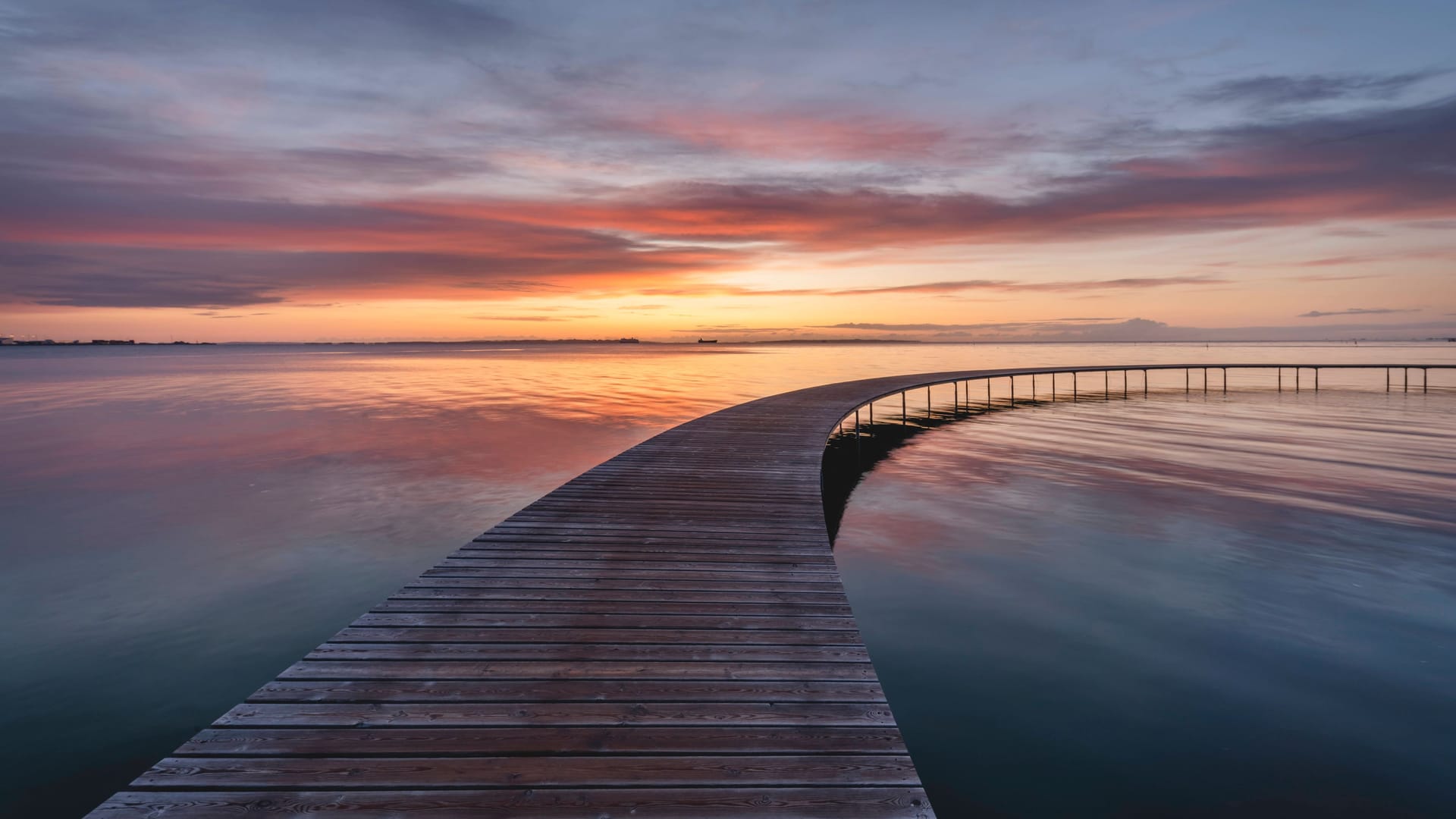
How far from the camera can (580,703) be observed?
11.1ft

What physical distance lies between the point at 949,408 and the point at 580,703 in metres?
29.1

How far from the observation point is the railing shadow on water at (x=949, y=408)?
15359 millimetres

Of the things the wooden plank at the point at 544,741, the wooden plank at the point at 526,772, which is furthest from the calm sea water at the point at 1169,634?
the wooden plank at the point at 526,772

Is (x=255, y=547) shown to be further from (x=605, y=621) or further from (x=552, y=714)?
(x=552, y=714)

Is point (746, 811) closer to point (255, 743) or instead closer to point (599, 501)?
point (255, 743)

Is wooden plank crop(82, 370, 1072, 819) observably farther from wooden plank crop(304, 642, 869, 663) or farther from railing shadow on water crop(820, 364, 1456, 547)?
railing shadow on water crop(820, 364, 1456, 547)

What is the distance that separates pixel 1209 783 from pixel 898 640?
108 inches

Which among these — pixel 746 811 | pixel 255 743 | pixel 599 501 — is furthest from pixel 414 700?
pixel 599 501

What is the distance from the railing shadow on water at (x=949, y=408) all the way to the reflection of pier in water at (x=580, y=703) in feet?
15.7

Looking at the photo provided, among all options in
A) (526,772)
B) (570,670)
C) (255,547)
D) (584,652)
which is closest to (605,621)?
(584,652)

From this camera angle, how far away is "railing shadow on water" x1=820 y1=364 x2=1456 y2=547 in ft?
50.4

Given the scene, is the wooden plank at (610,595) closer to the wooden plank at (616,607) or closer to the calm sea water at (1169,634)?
the wooden plank at (616,607)

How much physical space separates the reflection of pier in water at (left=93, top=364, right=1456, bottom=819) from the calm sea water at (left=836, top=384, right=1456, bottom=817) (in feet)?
5.67

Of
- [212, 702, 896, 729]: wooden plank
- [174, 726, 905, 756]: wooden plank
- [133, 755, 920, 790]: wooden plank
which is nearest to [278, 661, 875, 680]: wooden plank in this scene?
[212, 702, 896, 729]: wooden plank
